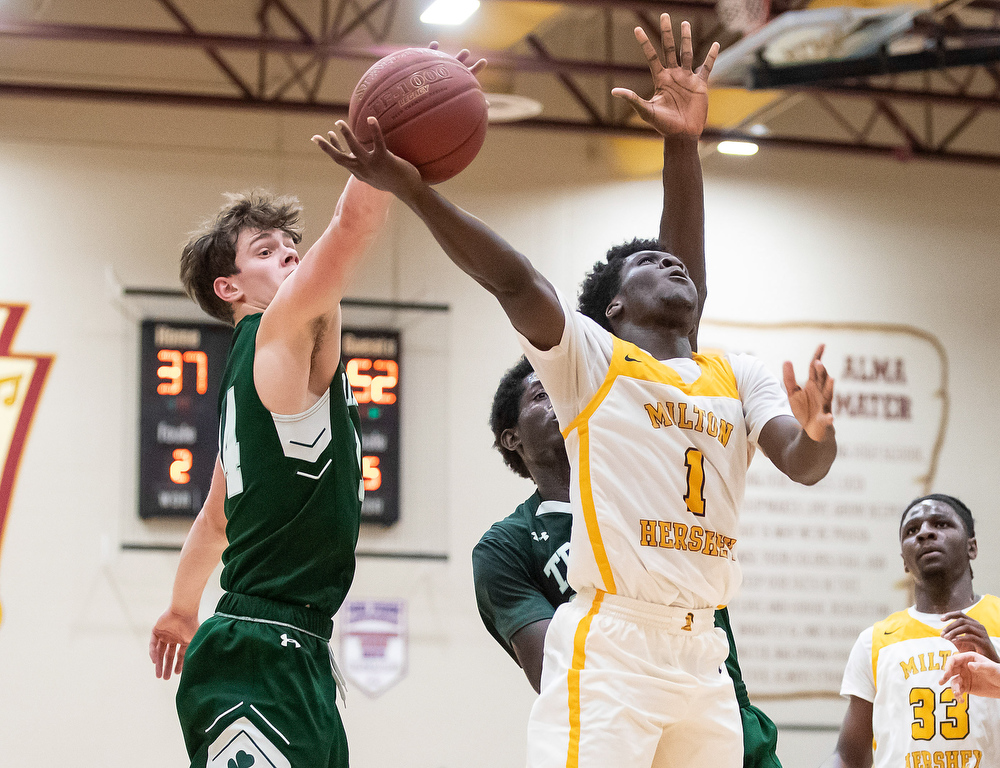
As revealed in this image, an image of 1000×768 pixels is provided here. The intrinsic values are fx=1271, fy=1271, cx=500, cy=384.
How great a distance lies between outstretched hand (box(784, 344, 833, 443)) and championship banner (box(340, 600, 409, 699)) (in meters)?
6.40

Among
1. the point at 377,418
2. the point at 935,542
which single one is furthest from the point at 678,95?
the point at 377,418

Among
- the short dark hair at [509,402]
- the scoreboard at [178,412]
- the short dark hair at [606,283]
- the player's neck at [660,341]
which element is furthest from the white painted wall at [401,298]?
the player's neck at [660,341]

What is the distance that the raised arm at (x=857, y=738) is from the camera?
221 inches

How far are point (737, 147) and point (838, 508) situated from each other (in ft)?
9.54

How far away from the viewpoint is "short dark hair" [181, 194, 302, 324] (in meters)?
3.53

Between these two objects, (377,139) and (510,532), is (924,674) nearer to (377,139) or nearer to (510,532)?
(510,532)

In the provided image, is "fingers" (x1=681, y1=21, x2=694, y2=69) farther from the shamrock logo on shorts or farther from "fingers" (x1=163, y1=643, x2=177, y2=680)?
"fingers" (x1=163, y1=643, x2=177, y2=680)

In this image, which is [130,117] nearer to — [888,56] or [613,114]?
[613,114]

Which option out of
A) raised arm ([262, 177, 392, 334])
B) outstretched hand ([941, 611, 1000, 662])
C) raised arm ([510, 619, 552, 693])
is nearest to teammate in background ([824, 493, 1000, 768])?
outstretched hand ([941, 611, 1000, 662])

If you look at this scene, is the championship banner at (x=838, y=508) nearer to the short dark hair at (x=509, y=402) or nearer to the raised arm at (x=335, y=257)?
the short dark hair at (x=509, y=402)

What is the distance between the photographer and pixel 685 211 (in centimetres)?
362

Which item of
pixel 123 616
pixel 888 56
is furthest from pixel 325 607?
pixel 888 56

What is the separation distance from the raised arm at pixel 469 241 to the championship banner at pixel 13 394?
667 cm

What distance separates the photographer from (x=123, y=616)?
8.69m
